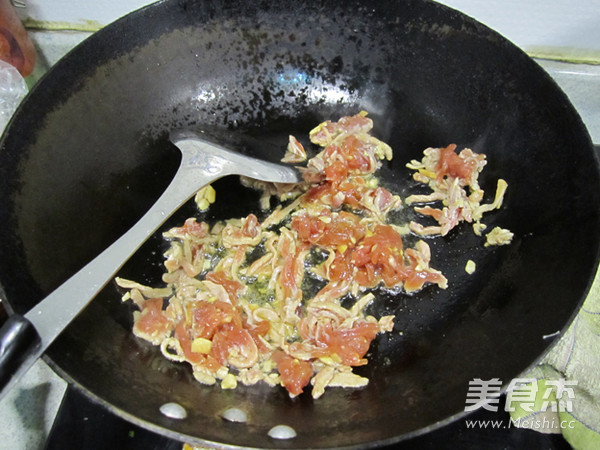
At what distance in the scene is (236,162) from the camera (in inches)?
61.1

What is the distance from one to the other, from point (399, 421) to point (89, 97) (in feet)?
4.19

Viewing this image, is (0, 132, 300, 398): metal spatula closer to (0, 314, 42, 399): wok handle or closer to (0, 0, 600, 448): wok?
(0, 314, 42, 399): wok handle

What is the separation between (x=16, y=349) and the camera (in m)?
0.94

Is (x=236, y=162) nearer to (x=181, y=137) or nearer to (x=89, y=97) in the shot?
(x=181, y=137)

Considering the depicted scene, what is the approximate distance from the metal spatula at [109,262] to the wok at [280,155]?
0.11m

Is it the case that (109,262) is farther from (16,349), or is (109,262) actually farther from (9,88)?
(9,88)

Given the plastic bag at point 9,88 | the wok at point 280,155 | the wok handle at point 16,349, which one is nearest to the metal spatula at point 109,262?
the wok handle at point 16,349

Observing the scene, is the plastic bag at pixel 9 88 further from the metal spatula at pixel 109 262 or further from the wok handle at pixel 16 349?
the wok handle at pixel 16 349

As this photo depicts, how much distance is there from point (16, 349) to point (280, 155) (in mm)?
1069

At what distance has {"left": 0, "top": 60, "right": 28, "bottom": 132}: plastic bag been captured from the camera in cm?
183

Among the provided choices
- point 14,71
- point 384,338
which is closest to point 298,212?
point 384,338

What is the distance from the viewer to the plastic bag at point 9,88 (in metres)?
1.83

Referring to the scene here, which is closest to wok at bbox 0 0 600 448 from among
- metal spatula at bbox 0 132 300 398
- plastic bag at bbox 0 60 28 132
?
metal spatula at bbox 0 132 300 398

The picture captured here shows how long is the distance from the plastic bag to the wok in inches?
19.1
